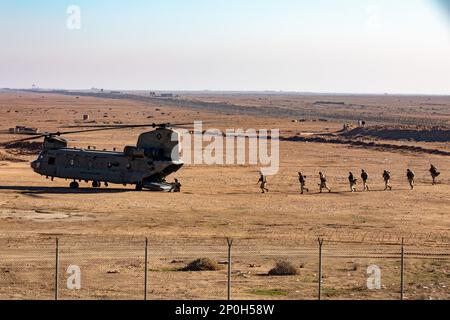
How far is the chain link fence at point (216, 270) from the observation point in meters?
17.6

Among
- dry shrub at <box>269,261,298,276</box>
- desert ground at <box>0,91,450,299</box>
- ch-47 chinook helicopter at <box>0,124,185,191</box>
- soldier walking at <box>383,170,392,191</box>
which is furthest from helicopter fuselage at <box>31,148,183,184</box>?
dry shrub at <box>269,261,298,276</box>

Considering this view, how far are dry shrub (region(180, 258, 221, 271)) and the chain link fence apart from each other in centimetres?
3

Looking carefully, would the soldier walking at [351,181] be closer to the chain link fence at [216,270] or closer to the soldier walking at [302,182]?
the soldier walking at [302,182]

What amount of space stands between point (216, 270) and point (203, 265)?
38 cm

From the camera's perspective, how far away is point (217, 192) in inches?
1521

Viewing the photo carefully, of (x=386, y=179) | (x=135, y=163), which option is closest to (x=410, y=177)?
(x=386, y=179)

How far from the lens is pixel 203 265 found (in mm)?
20500

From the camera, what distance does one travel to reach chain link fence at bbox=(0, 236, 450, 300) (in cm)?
1764

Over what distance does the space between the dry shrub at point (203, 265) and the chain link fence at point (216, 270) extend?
0.09ft

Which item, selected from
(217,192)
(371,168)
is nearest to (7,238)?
(217,192)

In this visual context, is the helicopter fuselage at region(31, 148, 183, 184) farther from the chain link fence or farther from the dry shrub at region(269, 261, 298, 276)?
the dry shrub at region(269, 261, 298, 276)

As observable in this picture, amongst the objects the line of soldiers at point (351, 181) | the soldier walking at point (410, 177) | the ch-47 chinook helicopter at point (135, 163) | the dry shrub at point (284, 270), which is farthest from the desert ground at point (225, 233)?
the ch-47 chinook helicopter at point (135, 163)
